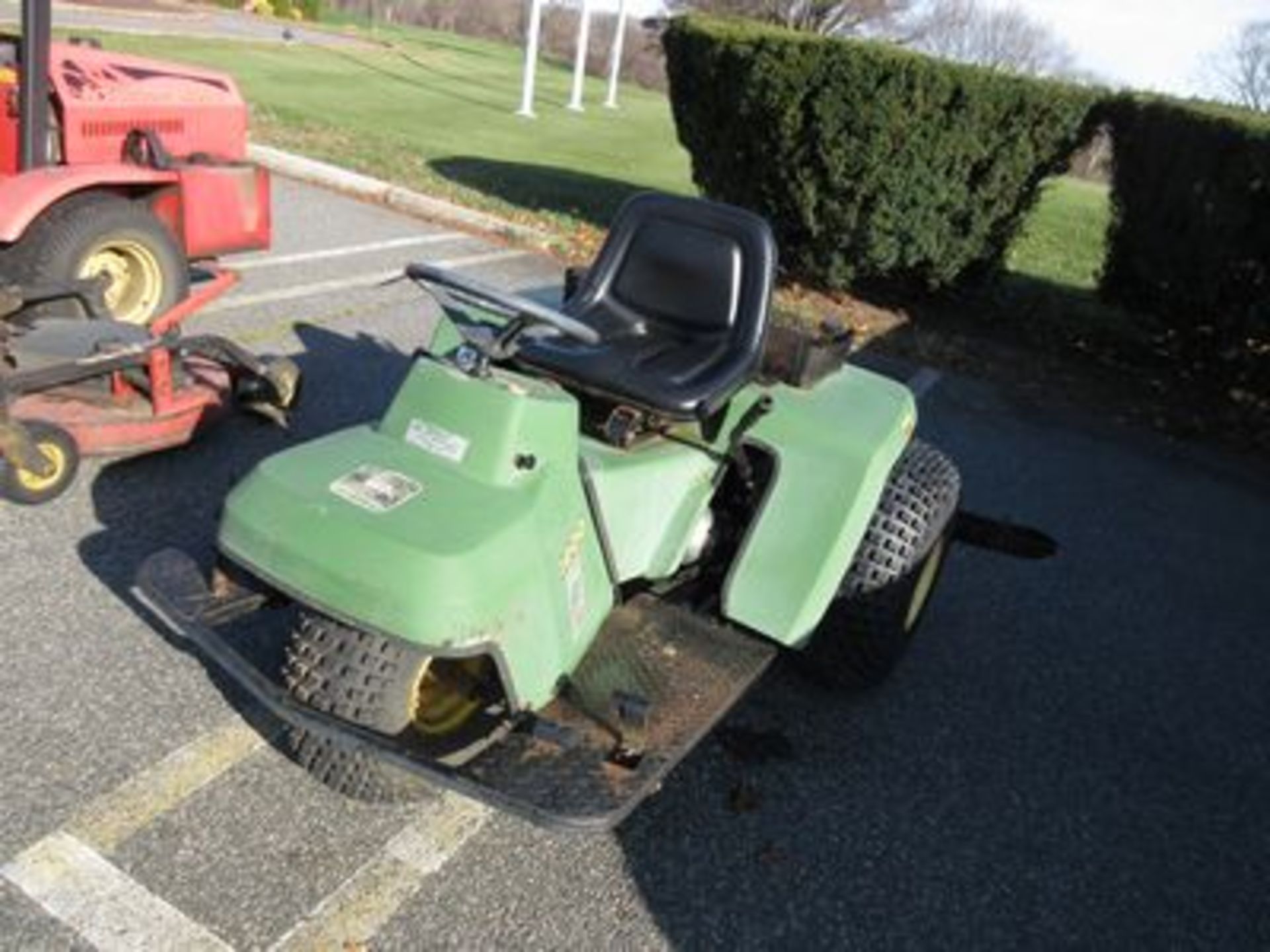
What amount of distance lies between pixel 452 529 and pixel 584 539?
444 millimetres

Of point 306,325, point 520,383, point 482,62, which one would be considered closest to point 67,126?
point 306,325

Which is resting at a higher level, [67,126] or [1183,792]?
[67,126]

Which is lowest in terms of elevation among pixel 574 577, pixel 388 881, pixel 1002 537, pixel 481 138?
pixel 388 881

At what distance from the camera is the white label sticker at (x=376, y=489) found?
7.63 feet

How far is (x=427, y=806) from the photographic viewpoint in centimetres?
275

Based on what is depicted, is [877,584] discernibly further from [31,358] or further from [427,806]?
[31,358]

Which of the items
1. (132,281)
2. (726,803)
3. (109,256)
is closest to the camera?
(726,803)

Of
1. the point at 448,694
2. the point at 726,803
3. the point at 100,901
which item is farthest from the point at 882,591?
the point at 100,901

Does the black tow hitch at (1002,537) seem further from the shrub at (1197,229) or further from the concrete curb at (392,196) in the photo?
the concrete curb at (392,196)

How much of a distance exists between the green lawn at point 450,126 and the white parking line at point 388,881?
25.2 ft

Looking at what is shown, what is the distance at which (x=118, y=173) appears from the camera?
4.70 meters

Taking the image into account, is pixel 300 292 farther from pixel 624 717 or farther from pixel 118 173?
pixel 624 717

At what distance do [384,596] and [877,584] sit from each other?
1582 millimetres

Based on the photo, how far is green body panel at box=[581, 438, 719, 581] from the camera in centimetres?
280
